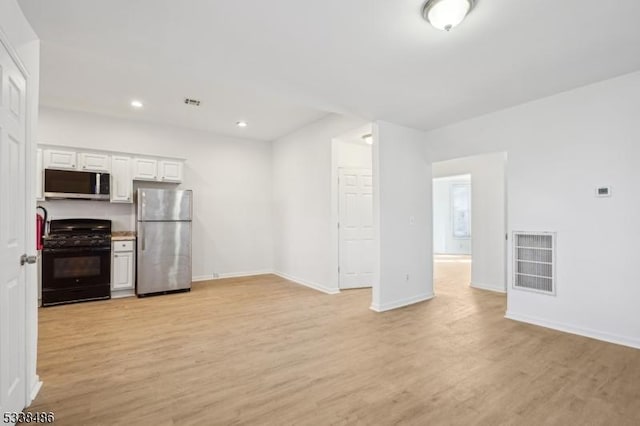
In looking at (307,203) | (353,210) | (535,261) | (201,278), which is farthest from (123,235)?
(535,261)

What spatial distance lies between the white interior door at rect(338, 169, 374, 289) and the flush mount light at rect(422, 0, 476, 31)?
3355mm

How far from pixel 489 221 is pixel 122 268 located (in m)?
6.39

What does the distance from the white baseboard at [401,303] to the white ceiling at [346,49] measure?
269cm

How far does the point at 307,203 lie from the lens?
5.87 metres

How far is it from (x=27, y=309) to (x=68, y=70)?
9.95ft

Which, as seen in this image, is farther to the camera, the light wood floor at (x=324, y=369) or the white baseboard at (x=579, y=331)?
the white baseboard at (x=579, y=331)

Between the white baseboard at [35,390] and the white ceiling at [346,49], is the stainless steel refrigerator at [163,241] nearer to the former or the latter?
the white ceiling at [346,49]

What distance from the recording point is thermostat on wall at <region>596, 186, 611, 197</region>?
3176 mm

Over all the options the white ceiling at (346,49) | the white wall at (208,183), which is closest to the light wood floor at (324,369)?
the white wall at (208,183)

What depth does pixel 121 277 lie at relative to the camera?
4973 mm

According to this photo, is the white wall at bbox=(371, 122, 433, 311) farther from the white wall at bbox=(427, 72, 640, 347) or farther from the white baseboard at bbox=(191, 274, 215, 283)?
the white baseboard at bbox=(191, 274, 215, 283)

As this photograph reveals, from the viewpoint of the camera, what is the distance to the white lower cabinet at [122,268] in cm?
492

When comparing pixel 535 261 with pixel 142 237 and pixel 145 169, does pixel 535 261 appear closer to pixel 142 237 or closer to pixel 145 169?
pixel 142 237

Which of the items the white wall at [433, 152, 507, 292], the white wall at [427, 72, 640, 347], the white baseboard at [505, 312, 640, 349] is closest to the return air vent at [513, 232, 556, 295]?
the white wall at [427, 72, 640, 347]
